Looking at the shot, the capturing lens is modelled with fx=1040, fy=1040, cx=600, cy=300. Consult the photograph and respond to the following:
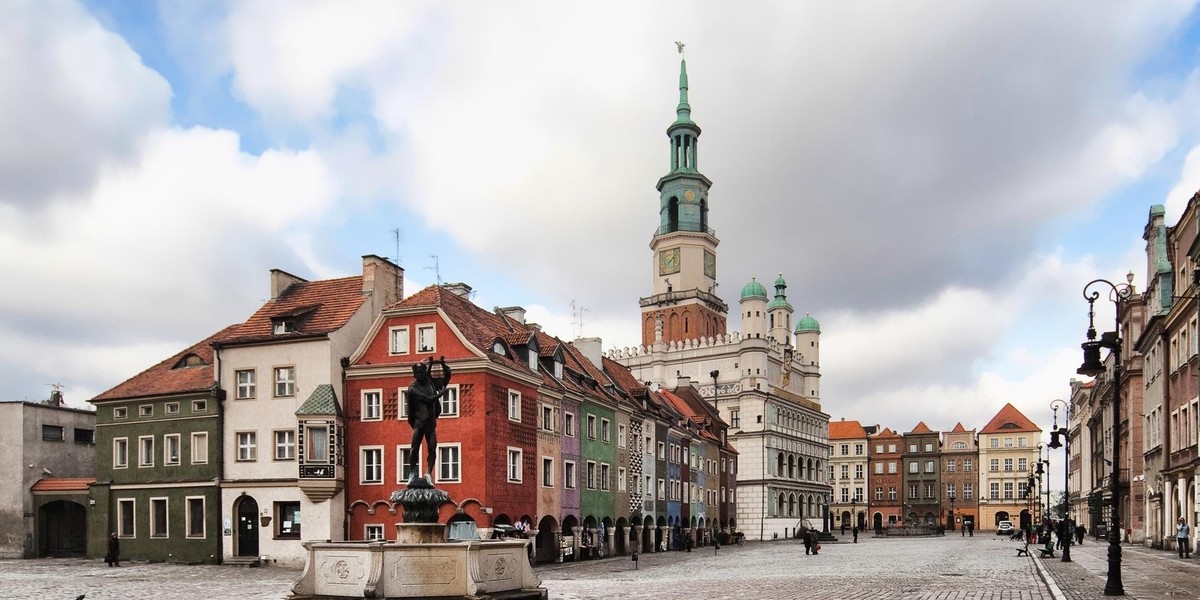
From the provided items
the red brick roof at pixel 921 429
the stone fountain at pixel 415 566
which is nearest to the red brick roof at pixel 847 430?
the red brick roof at pixel 921 429

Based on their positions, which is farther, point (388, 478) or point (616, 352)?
point (616, 352)

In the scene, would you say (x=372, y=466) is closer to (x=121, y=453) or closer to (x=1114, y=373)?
(x=121, y=453)

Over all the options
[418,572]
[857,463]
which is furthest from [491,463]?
[857,463]

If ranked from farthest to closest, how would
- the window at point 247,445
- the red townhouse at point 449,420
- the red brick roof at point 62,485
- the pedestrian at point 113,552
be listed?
the red brick roof at point 62,485 → the window at point 247,445 → the pedestrian at point 113,552 → the red townhouse at point 449,420

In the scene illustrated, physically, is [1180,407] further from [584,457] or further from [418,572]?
[418,572]

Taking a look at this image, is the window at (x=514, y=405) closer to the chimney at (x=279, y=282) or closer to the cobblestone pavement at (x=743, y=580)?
the cobblestone pavement at (x=743, y=580)

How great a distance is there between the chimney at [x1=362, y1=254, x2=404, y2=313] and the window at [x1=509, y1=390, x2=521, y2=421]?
7813 millimetres

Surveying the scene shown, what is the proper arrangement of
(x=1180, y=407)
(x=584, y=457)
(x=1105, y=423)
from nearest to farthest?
(x=1180, y=407)
(x=584, y=457)
(x=1105, y=423)

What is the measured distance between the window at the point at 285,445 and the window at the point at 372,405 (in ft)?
10.5

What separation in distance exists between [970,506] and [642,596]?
13469 cm

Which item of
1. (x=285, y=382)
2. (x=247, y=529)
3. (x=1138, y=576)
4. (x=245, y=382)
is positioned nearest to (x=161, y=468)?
(x=247, y=529)

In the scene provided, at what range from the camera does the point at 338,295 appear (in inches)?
1886

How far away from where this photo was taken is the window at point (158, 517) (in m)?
46.5

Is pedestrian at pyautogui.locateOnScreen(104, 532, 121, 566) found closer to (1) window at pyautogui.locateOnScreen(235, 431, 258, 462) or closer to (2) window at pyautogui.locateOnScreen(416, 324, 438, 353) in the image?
(1) window at pyautogui.locateOnScreen(235, 431, 258, 462)
